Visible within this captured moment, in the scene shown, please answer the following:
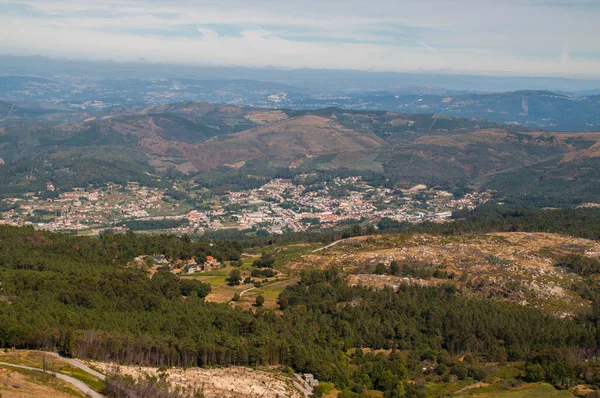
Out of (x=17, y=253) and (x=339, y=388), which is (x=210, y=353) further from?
(x=17, y=253)

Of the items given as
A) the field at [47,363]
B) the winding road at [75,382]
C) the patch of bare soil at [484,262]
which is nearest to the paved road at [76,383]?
the winding road at [75,382]

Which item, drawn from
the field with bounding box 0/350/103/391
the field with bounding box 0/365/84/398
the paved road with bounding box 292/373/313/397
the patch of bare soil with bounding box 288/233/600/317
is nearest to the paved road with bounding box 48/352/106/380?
the field with bounding box 0/350/103/391

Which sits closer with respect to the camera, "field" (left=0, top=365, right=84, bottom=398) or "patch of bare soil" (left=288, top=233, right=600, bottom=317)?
"field" (left=0, top=365, right=84, bottom=398)

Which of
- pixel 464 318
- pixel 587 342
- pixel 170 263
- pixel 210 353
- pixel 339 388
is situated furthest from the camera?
pixel 170 263

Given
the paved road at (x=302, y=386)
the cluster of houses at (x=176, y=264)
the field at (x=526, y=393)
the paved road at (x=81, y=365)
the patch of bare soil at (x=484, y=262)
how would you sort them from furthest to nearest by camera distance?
the cluster of houses at (x=176, y=264), the patch of bare soil at (x=484, y=262), the field at (x=526, y=393), the paved road at (x=302, y=386), the paved road at (x=81, y=365)

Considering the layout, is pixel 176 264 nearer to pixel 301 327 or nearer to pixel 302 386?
pixel 301 327

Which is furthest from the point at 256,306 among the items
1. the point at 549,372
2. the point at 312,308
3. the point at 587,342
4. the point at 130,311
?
the point at 587,342

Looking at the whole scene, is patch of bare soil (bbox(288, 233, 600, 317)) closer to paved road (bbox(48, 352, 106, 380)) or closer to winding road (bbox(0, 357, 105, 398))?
paved road (bbox(48, 352, 106, 380))

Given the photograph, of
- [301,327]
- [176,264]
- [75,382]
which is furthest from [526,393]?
[176,264]

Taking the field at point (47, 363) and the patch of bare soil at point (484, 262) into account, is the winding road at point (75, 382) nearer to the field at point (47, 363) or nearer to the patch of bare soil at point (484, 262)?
the field at point (47, 363)
